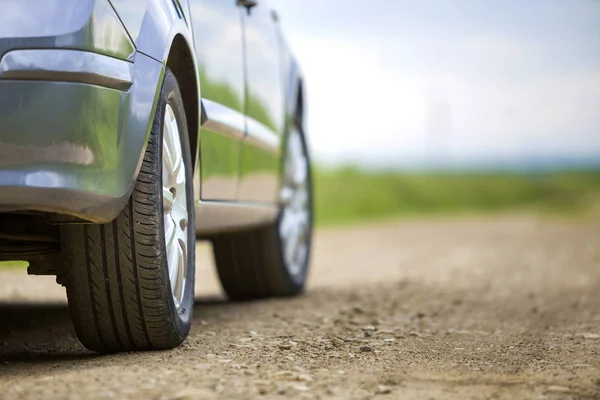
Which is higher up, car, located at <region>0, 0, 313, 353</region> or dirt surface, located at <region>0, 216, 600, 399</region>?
car, located at <region>0, 0, 313, 353</region>

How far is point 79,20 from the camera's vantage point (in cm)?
264

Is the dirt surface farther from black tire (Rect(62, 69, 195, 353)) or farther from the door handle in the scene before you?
the door handle

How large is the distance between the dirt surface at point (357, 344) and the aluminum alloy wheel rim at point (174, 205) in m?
0.25

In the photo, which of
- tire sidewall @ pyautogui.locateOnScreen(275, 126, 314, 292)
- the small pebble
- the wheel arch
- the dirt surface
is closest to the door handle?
the wheel arch

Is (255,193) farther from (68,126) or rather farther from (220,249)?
(68,126)

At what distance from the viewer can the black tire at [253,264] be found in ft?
18.0

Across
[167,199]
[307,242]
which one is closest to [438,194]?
[307,242]

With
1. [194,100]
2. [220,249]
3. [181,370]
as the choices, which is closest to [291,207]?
[220,249]

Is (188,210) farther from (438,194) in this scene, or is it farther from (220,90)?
(438,194)

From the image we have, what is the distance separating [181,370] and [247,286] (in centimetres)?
289

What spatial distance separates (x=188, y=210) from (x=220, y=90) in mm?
641

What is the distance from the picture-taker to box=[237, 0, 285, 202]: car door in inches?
177

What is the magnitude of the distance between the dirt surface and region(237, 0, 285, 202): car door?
619 mm

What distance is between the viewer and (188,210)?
3518 millimetres
